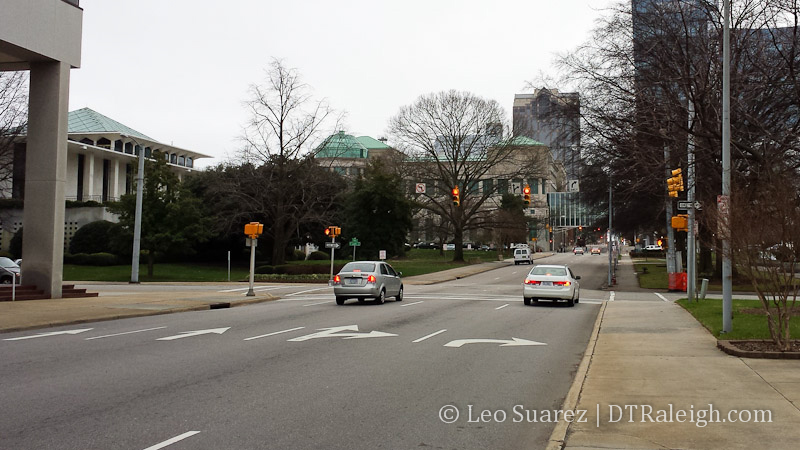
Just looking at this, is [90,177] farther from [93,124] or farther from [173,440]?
[173,440]

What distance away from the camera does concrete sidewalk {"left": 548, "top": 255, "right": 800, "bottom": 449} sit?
20.3ft

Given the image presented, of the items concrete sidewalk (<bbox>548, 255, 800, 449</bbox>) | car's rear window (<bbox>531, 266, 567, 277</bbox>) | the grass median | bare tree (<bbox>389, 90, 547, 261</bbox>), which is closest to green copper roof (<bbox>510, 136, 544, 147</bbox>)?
bare tree (<bbox>389, 90, 547, 261</bbox>)

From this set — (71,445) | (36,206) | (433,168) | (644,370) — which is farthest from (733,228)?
(433,168)

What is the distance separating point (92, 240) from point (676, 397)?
192ft

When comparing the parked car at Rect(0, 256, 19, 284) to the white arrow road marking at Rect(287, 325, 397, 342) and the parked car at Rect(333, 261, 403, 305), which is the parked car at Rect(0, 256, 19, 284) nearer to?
the parked car at Rect(333, 261, 403, 305)

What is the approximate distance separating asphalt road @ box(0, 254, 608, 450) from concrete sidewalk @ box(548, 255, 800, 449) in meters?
0.50

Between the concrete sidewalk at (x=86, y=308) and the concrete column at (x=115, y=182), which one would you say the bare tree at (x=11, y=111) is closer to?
the concrete sidewalk at (x=86, y=308)

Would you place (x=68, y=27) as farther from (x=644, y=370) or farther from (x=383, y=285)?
(x=644, y=370)

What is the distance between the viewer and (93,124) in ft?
247

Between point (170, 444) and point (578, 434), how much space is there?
12.7 ft

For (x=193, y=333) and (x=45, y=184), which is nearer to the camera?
(x=193, y=333)

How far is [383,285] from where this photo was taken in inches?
948

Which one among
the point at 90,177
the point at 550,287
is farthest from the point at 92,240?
the point at 550,287

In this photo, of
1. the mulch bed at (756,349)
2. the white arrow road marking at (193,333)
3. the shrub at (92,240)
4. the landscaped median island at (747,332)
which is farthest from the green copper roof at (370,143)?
the mulch bed at (756,349)
